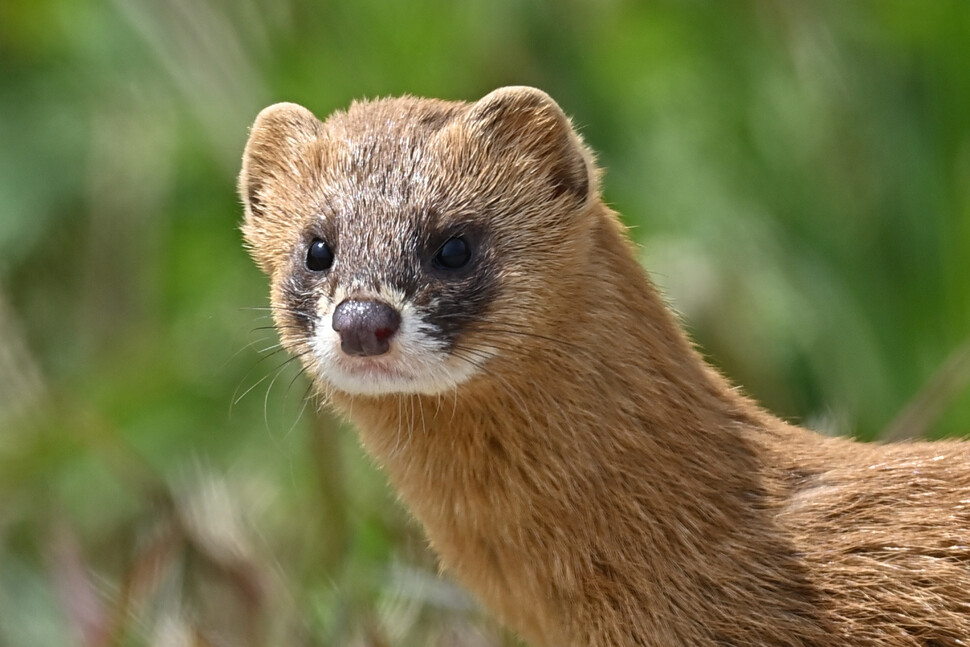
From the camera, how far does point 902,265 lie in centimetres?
423

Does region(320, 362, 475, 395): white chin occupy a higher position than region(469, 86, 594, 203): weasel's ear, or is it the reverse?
region(469, 86, 594, 203): weasel's ear

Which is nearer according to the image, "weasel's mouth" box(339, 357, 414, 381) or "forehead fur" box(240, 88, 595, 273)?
"weasel's mouth" box(339, 357, 414, 381)

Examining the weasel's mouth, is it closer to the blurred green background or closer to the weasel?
the weasel

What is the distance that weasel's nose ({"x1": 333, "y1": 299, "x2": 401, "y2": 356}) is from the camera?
2281 mm

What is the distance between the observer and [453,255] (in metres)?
2.45

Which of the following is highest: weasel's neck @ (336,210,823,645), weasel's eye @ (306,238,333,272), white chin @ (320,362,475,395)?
weasel's eye @ (306,238,333,272)

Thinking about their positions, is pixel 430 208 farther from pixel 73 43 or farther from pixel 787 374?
pixel 73 43

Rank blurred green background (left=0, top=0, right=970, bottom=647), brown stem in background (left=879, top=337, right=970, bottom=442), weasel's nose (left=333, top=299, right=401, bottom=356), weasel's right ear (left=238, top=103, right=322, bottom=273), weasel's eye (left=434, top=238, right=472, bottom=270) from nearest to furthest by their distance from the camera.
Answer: weasel's nose (left=333, top=299, right=401, bottom=356) < weasel's eye (left=434, top=238, right=472, bottom=270) < weasel's right ear (left=238, top=103, right=322, bottom=273) < brown stem in background (left=879, top=337, right=970, bottom=442) < blurred green background (left=0, top=0, right=970, bottom=647)

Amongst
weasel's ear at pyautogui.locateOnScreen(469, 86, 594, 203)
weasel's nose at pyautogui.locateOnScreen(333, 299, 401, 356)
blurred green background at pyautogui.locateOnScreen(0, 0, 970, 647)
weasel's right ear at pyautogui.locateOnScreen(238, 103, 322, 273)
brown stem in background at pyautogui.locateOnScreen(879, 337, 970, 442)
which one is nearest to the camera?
weasel's nose at pyautogui.locateOnScreen(333, 299, 401, 356)

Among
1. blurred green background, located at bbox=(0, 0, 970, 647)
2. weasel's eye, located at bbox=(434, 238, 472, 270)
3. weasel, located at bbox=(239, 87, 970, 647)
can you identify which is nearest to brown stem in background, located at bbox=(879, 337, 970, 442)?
blurred green background, located at bbox=(0, 0, 970, 647)

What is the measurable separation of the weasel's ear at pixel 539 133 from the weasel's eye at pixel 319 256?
36 cm

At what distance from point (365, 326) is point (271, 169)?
26.0 inches

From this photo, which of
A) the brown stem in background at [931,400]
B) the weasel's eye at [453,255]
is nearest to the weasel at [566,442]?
the weasel's eye at [453,255]

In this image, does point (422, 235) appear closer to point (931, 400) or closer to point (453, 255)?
point (453, 255)
